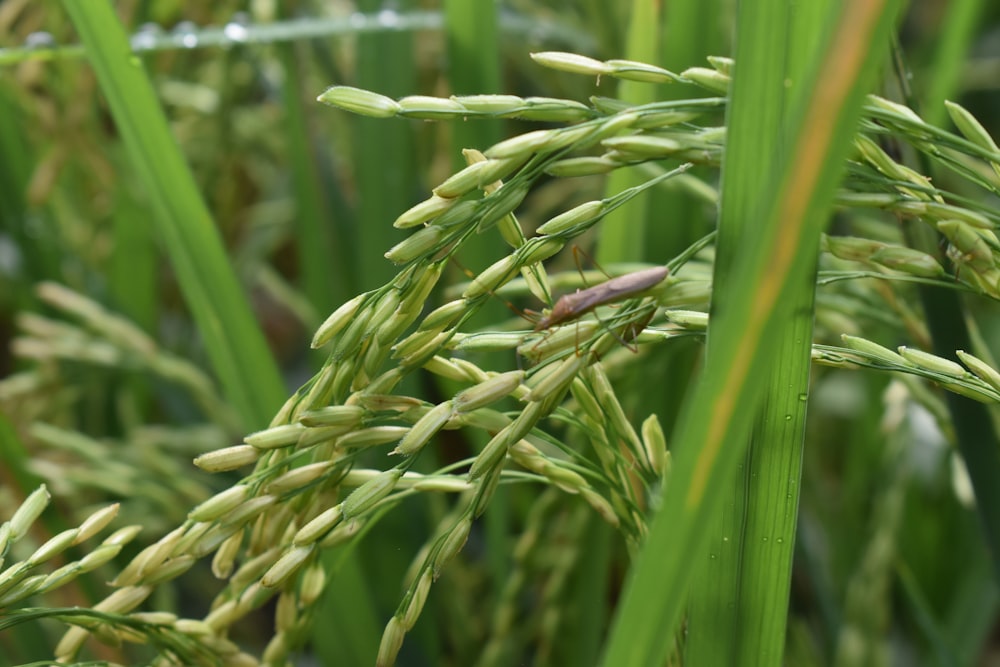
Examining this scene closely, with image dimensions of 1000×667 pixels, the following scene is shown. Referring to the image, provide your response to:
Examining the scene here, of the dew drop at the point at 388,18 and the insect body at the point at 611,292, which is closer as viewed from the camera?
the insect body at the point at 611,292

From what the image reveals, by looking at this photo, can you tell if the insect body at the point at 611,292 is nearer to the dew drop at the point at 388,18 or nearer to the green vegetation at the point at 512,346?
the green vegetation at the point at 512,346

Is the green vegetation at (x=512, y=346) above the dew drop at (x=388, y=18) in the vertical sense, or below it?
below

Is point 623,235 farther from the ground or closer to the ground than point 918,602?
farther from the ground

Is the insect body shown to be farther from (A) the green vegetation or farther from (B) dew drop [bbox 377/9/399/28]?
(B) dew drop [bbox 377/9/399/28]

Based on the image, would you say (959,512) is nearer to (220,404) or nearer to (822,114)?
(220,404)

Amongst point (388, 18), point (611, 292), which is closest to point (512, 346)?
point (611, 292)

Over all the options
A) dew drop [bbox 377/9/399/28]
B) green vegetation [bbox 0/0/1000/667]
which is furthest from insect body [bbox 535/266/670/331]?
dew drop [bbox 377/9/399/28]

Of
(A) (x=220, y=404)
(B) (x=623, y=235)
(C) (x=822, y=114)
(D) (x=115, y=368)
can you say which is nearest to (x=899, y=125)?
(C) (x=822, y=114)

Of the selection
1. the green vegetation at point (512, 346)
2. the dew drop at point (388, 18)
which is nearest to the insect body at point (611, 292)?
the green vegetation at point (512, 346)
